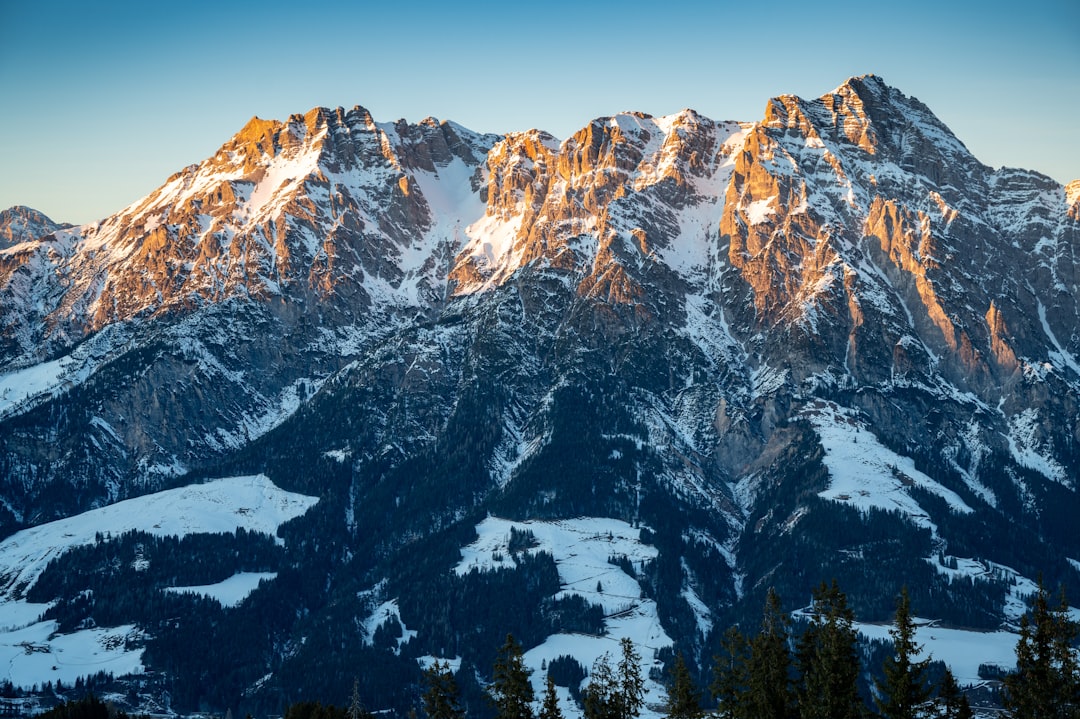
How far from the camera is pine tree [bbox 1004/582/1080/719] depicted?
407ft

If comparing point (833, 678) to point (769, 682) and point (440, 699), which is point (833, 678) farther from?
point (440, 699)

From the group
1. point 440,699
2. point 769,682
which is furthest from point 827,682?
point 440,699

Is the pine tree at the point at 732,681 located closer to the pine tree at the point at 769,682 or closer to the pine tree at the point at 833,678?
the pine tree at the point at 769,682

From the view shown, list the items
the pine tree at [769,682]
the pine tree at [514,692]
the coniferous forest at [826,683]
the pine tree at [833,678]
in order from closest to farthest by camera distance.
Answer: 1. the coniferous forest at [826,683]
2. the pine tree at [833,678]
3. the pine tree at [514,692]
4. the pine tree at [769,682]

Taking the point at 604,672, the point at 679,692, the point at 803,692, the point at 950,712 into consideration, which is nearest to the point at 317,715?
the point at 604,672

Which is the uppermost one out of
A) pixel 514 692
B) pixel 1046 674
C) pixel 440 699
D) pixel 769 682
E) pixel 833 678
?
pixel 1046 674

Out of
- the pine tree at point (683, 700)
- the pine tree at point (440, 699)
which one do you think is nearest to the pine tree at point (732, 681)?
the pine tree at point (683, 700)

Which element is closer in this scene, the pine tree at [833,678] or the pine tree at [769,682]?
the pine tree at [833,678]

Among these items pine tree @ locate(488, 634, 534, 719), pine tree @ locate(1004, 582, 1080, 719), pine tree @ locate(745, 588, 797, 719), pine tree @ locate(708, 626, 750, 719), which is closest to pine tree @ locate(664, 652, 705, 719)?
pine tree @ locate(708, 626, 750, 719)

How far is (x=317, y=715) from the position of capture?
183m

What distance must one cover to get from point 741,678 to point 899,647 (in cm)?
2256

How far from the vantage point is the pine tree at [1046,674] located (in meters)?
124

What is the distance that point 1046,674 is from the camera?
125250 mm

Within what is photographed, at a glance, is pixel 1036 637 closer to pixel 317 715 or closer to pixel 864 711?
pixel 864 711
